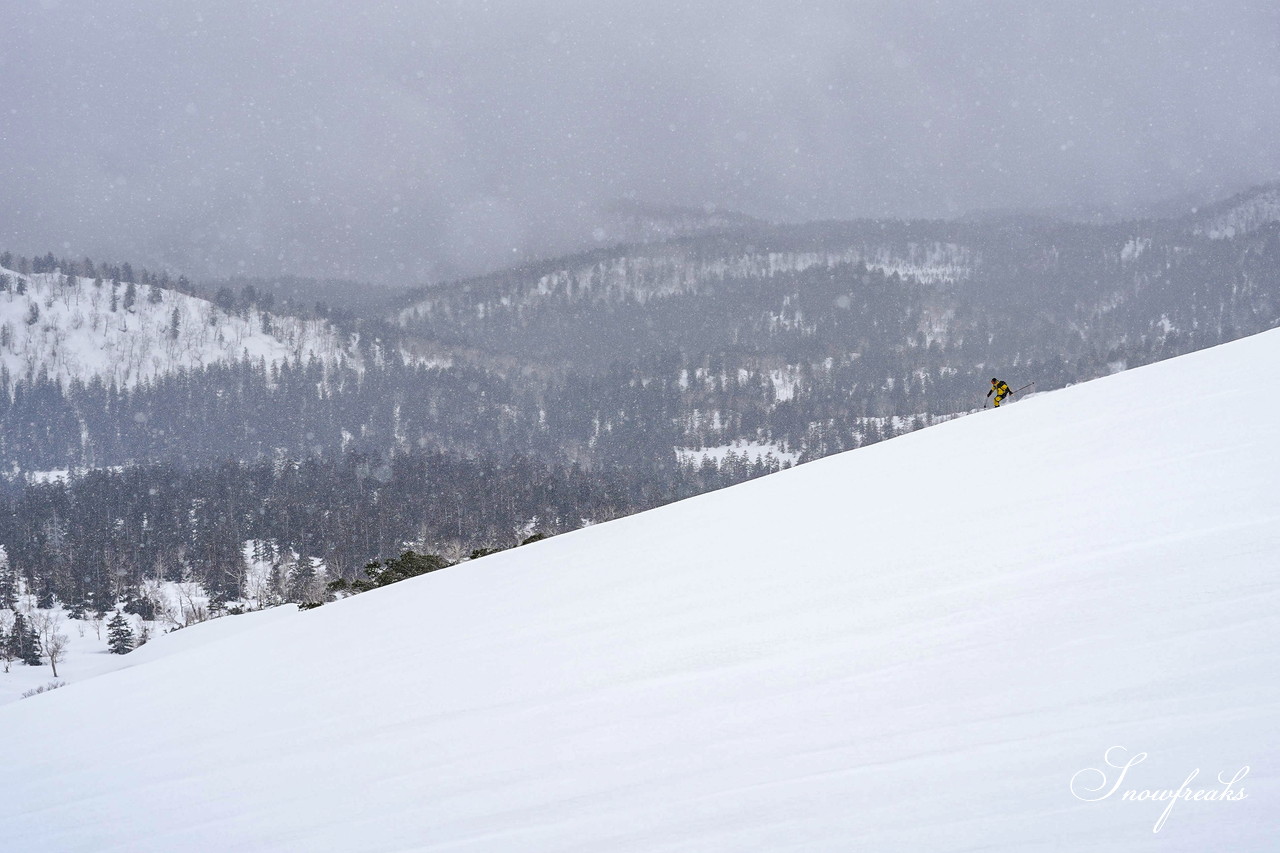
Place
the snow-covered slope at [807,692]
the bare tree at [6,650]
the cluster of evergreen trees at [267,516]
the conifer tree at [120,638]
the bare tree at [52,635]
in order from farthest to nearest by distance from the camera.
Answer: the cluster of evergreen trees at [267,516] → the conifer tree at [120,638] → the bare tree at [52,635] → the bare tree at [6,650] → the snow-covered slope at [807,692]

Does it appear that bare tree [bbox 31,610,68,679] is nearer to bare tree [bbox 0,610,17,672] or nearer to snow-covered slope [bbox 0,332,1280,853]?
bare tree [bbox 0,610,17,672]

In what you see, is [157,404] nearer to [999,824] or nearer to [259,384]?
[259,384]

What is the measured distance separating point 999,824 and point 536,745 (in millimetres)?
1890

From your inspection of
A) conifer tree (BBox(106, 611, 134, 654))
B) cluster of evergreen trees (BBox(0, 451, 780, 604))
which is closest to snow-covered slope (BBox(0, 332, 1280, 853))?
conifer tree (BBox(106, 611, 134, 654))

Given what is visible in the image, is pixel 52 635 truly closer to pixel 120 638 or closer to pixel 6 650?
pixel 6 650

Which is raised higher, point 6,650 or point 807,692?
point 6,650

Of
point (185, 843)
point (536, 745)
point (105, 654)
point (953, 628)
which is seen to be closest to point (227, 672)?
point (185, 843)

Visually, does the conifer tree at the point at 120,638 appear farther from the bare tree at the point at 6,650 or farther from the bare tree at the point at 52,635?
the bare tree at the point at 6,650

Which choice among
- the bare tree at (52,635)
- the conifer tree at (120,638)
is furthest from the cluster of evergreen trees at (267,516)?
the conifer tree at (120,638)

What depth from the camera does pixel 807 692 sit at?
3.31 metres

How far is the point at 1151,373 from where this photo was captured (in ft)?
23.2

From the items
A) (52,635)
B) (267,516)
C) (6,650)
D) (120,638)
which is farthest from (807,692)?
(267,516)

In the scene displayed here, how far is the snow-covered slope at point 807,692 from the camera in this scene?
2.57 metres

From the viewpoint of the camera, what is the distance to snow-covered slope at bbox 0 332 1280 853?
2572mm
